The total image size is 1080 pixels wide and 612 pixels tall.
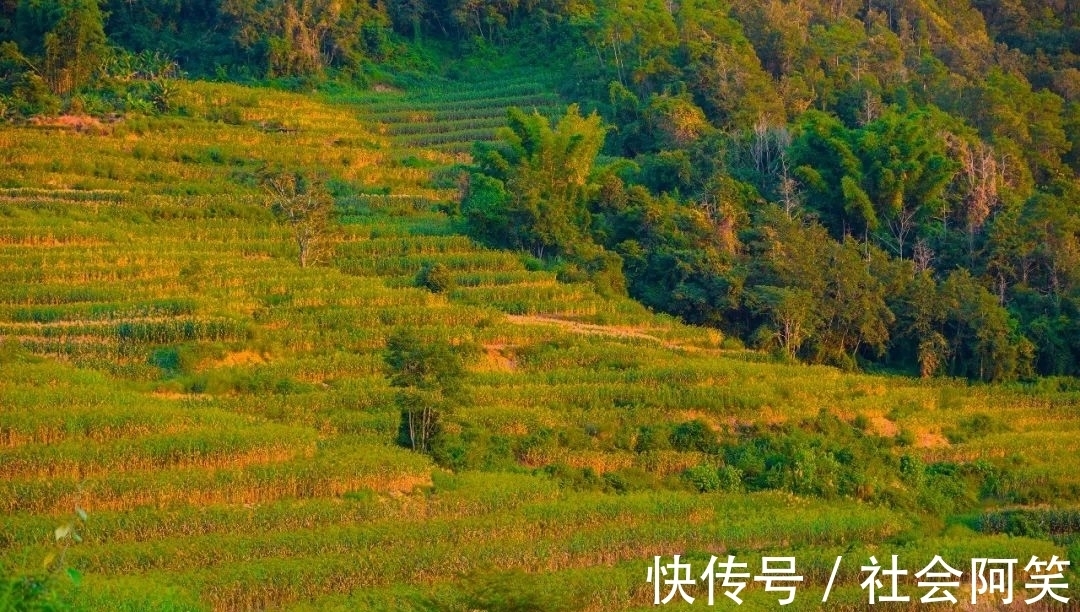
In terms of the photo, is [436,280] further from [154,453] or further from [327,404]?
[154,453]

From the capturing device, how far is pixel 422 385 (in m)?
22.7

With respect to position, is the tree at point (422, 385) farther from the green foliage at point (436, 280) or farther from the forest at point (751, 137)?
the forest at point (751, 137)

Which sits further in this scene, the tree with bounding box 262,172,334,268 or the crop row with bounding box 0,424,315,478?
the tree with bounding box 262,172,334,268

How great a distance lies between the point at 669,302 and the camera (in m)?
32.0

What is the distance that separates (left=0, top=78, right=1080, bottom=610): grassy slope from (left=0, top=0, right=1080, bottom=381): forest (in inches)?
70.4

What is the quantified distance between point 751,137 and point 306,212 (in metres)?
12.5

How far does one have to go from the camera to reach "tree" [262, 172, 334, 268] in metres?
31.0

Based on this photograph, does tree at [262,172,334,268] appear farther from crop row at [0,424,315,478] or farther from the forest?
crop row at [0,424,315,478]

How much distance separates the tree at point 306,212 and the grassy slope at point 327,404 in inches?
17.8

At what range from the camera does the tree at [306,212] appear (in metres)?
31.0

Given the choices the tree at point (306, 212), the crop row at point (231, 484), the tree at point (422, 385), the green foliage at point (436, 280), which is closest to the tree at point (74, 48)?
the tree at point (306, 212)

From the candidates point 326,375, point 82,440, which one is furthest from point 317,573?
point 326,375

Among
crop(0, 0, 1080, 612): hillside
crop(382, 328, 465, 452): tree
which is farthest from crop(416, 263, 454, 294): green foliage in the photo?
crop(382, 328, 465, 452): tree

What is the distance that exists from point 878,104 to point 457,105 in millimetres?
12002
